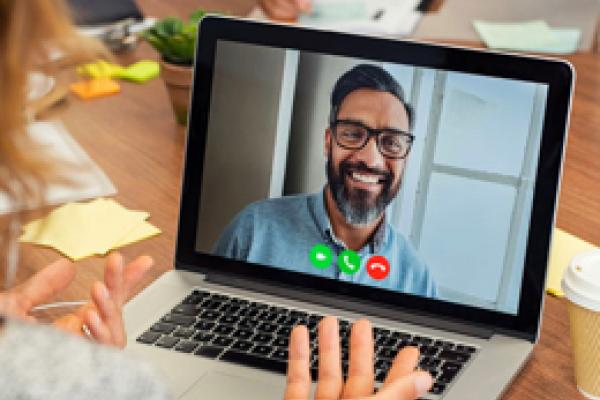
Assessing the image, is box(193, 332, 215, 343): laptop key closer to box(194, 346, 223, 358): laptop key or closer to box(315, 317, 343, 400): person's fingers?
box(194, 346, 223, 358): laptop key

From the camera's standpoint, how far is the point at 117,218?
4.42ft

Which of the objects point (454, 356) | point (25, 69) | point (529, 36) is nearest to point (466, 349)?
point (454, 356)

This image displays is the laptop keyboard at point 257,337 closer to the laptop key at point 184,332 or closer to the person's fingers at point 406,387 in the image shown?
the laptop key at point 184,332

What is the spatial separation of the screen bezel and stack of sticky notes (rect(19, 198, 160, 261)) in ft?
0.48

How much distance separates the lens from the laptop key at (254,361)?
3.37 feet

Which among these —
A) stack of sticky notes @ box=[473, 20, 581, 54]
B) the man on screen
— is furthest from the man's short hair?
stack of sticky notes @ box=[473, 20, 581, 54]

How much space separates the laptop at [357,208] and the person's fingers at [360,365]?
116 millimetres

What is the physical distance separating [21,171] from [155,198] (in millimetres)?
839

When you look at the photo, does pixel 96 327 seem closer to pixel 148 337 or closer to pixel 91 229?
pixel 148 337

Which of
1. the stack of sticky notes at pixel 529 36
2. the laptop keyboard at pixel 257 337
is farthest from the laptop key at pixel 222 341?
the stack of sticky notes at pixel 529 36

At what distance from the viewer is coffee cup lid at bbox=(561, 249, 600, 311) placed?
0.98 metres

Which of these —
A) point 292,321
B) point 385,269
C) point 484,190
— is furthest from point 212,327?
point 484,190

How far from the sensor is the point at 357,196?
3.66ft

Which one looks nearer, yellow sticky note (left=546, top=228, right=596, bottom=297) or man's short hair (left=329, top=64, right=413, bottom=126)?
man's short hair (left=329, top=64, right=413, bottom=126)
